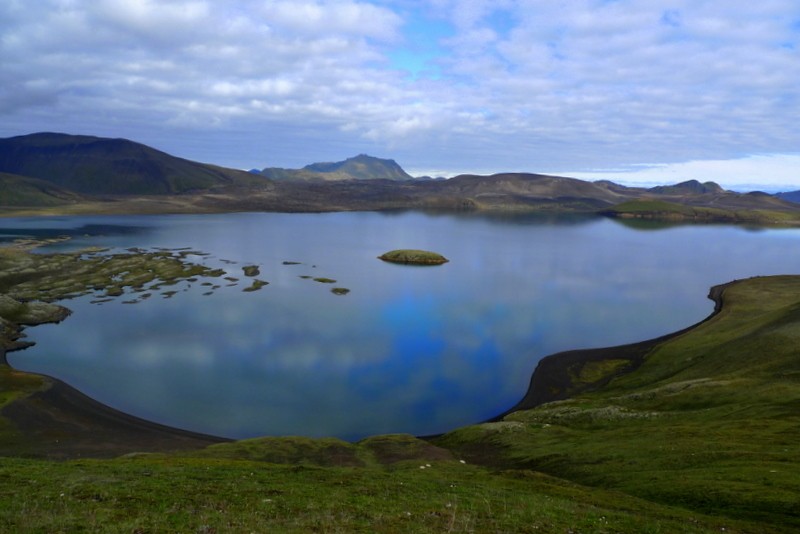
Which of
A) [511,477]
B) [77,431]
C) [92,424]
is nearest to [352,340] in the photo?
[92,424]

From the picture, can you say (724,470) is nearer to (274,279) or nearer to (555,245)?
(274,279)

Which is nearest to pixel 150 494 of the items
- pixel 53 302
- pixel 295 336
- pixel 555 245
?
pixel 295 336

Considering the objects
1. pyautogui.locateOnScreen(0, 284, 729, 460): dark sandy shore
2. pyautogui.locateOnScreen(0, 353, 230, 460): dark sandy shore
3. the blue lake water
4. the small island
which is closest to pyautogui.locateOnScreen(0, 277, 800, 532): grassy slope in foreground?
pyautogui.locateOnScreen(0, 284, 729, 460): dark sandy shore

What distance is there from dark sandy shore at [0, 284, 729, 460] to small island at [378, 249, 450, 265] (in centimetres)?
8880

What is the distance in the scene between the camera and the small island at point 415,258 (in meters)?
153

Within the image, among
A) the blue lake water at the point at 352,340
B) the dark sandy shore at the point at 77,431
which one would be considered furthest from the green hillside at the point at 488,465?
the blue lake water at the point at 352,340

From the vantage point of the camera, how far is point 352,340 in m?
74.9

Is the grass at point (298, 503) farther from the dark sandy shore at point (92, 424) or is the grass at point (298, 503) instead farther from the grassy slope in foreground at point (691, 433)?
the dark sandy shore at point (92, 424)

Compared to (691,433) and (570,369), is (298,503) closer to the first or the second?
(691,433)

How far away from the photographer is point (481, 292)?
10931 cm

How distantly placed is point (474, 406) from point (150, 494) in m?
40.0

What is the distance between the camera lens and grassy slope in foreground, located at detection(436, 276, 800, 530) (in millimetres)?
25016

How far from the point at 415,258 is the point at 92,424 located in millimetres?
113069

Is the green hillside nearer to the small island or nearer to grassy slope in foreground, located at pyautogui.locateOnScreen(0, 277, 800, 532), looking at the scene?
grassy slope in foreground, located at pyautogui.locateOnScreen(0, 277, 800, 532)
